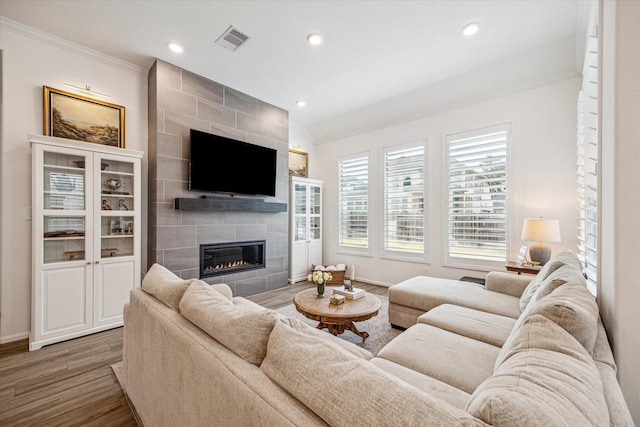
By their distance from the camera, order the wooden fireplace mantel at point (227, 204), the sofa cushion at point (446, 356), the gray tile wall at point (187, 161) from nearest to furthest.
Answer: the sofa cushion at point (446, 356)
the gray tile wall at point (187, 161)
the wooden fireplace mantel at point (227, 204)

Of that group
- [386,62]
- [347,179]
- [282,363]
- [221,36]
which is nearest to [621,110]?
[282,363]

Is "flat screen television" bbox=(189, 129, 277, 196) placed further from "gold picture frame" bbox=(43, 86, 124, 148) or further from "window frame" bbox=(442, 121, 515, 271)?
"window frame" bbox=(442, 121, 515, 271)

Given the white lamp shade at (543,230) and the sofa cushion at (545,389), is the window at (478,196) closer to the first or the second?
the white lamp shade at (543,230)

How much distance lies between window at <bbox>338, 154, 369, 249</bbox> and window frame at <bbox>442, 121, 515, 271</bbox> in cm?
141

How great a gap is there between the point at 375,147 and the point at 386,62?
176cm

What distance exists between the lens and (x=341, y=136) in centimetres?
541

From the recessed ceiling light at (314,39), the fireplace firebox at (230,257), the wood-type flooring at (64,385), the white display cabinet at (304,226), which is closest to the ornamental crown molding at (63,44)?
the recessed ceiling light at (314,39)

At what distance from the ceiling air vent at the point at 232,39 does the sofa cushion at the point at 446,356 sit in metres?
3.25

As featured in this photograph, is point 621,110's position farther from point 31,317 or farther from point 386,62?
point 31,317

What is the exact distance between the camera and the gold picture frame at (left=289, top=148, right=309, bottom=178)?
5363 millimetres

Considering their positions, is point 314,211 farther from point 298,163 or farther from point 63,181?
point 63,181

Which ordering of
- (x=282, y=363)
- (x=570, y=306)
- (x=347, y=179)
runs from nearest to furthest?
(x=282, y=363) → (x=570, y=306) → (x=347, y=179)

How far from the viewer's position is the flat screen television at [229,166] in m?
3.62

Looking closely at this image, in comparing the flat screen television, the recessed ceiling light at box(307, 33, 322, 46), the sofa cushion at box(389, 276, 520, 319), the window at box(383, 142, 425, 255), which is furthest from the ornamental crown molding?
the sofa cushion at box(389, 276, 520, 319)
